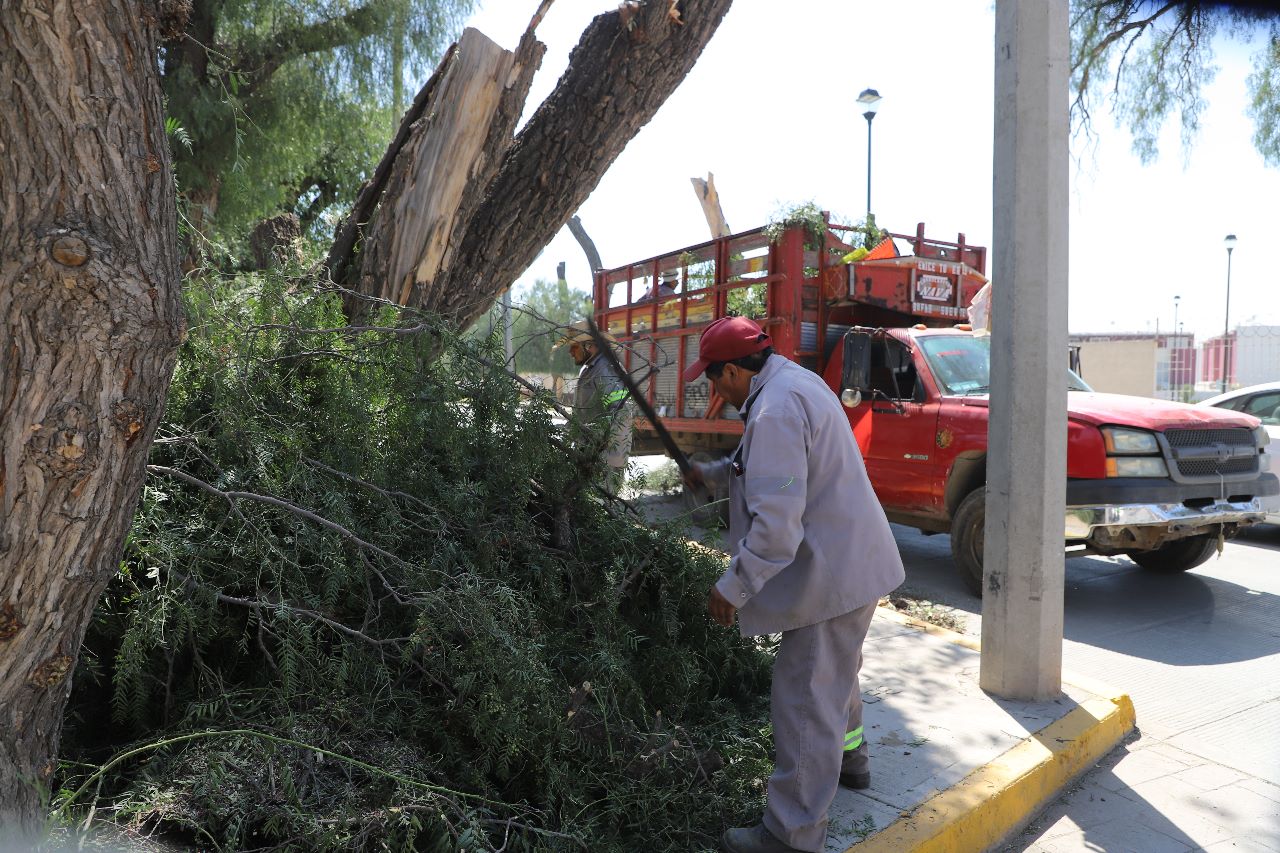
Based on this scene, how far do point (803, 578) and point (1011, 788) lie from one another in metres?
1.32

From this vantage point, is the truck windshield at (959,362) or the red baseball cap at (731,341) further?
the truck windshield at (959,362)

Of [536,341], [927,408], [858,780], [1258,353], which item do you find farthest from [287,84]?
[1258,353]

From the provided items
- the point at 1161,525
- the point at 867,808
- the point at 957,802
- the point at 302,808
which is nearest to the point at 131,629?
the point at 302,808

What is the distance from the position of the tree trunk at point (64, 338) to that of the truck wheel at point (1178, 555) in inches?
287

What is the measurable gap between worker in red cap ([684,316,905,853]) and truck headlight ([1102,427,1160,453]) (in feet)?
13.0

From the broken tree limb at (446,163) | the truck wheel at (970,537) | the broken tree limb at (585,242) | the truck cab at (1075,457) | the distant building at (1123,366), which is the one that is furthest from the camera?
the distant building at (1123,366)

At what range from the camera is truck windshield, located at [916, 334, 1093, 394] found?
7343 millimetres

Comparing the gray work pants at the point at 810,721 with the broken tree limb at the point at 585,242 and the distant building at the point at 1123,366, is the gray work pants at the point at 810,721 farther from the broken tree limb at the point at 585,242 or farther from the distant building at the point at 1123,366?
the distant building at the point at 1123,366

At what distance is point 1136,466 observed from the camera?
6.23 meters

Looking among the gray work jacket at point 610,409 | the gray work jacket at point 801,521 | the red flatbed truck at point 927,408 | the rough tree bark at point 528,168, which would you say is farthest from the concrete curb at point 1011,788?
the rough tree bark at point 528,168

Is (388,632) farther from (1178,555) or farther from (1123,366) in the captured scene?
(1123,366)

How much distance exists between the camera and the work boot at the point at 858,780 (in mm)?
3365

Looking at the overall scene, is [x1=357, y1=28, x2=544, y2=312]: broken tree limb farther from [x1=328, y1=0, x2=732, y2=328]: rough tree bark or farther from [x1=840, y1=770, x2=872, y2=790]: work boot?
[x1=840, y1=770, x2=872, y2=790]: work boot

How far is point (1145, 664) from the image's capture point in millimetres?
5309
